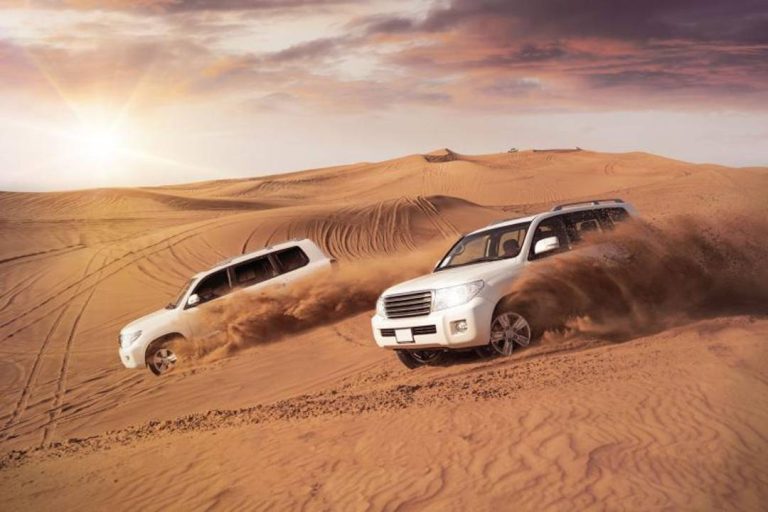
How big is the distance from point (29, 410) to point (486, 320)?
26.1ft

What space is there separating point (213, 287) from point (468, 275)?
5.99m

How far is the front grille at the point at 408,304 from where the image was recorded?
8875mm

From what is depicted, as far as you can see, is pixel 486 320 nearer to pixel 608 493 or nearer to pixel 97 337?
pixel 608 493

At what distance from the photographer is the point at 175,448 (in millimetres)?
7465

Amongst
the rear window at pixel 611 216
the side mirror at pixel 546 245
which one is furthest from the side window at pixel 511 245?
the rear window at pixel 611 216

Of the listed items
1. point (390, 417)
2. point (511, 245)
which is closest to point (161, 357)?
point (511, 245)

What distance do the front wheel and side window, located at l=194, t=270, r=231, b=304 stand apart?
6077mm

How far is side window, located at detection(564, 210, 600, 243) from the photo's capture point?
9.95m

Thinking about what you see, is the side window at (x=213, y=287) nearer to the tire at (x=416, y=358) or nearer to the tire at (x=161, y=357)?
the tire at (x=161, y=357)

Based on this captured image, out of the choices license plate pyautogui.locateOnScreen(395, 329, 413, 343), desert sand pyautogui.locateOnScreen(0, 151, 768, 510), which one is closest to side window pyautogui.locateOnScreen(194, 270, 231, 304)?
desert sand pyautogui.locateOnScreen(0, 151, 768, 510)

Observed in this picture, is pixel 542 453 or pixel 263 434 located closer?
pixel 542 453

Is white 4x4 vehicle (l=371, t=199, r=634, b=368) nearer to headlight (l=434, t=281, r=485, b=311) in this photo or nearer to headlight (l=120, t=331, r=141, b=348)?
headlight (l=434, t=281, r=485, b=311)

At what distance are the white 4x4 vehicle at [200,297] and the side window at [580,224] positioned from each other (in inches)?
219

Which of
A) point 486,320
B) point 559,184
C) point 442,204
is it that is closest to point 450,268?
point 486,320
